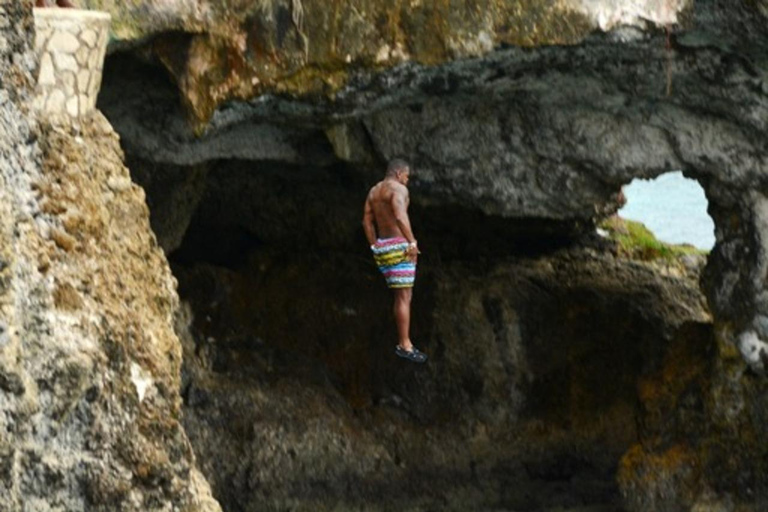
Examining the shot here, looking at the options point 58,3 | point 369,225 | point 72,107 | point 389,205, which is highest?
point 58,3

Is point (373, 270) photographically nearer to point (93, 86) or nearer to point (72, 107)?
point (93, 86)

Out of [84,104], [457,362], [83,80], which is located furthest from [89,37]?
[457,362]

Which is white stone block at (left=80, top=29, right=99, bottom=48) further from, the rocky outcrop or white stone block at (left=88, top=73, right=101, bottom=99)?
the rocky outcrop

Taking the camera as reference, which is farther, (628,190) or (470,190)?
(628,190)

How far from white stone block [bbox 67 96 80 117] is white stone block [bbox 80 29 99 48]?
34cm

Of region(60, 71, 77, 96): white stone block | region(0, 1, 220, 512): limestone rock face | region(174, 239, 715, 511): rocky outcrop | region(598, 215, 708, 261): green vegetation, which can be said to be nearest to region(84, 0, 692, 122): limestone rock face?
region(60, 71, 77, 96): white stone block

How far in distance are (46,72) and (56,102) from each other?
5.5 inches

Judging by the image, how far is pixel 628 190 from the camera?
25.2 metres

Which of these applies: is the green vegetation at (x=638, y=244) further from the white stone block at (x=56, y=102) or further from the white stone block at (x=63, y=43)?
the white stone block at (x=56, y=102)

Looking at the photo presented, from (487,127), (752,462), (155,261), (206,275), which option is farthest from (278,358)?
(155,261)

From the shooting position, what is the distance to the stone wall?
828 centimetres

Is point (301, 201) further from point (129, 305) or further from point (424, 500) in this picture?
point (129, 305)

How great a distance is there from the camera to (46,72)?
827 cm

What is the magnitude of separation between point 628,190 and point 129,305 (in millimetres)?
17770
